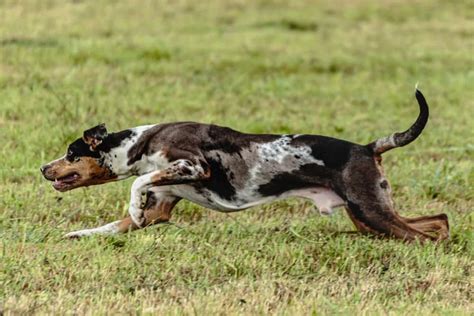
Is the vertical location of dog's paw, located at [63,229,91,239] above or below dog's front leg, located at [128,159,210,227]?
below

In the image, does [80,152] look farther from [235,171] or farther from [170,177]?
[235,171]

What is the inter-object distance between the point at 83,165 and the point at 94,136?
0.23 meters

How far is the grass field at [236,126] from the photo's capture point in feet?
22.2

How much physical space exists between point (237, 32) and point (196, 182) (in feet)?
39.8

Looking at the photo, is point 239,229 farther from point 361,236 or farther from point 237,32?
point 237,32

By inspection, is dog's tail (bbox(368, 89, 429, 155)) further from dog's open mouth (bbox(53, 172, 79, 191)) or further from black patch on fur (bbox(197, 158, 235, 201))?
dog's open mouth (bbox(53, 172, 79, 191))

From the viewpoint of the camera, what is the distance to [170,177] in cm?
793

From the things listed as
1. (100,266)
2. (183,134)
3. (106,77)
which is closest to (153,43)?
(106,77)

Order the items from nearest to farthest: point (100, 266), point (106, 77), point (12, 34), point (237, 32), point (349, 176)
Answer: point (100, 266)
point (349, 176)
point (106, 77)
point (12, 34)
point (237, 32)

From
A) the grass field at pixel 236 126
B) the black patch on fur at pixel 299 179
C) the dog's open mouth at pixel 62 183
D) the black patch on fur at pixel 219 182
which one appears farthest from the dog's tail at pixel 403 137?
the dog's open mouth at pixel 62 183

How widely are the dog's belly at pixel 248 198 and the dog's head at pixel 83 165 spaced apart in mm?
575

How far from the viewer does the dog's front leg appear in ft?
26.0

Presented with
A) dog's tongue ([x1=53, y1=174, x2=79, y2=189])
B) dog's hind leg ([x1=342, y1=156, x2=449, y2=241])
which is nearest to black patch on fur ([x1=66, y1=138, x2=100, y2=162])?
dog's tongue ([x1=53, y1=174, x2=79, y2=189])

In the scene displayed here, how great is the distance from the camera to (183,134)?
8.20m
